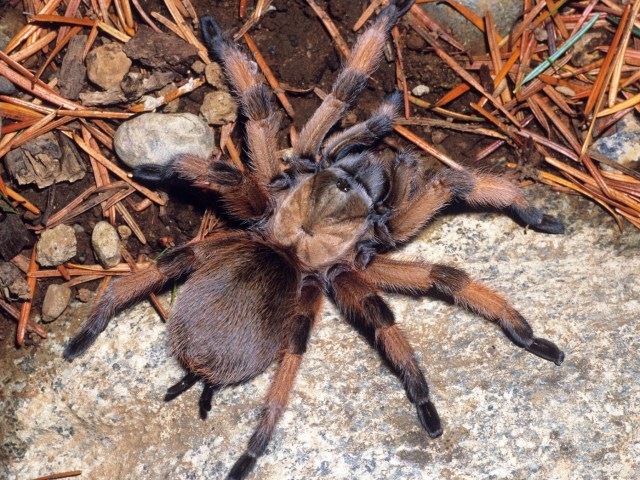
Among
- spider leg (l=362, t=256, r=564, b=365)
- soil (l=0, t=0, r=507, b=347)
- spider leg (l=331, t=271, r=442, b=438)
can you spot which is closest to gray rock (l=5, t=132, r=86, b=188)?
soil (l=0, t=0, r=507, b=347)

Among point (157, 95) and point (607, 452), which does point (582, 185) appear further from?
point (157, 95)

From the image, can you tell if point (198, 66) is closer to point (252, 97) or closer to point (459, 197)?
point (252, 97)

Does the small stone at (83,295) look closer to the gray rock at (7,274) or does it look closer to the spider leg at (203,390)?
the gray rock at (7,274)

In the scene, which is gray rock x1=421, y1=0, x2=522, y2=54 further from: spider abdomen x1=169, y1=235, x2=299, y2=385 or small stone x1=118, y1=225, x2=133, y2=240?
small stone x1=118, y1=225, x2=133, y2=240

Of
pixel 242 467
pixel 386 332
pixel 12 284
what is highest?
pixel 12 284

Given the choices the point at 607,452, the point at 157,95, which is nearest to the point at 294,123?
the point at 157,95

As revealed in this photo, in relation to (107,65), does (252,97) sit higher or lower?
lower

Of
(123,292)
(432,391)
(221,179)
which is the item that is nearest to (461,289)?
(432,391)
